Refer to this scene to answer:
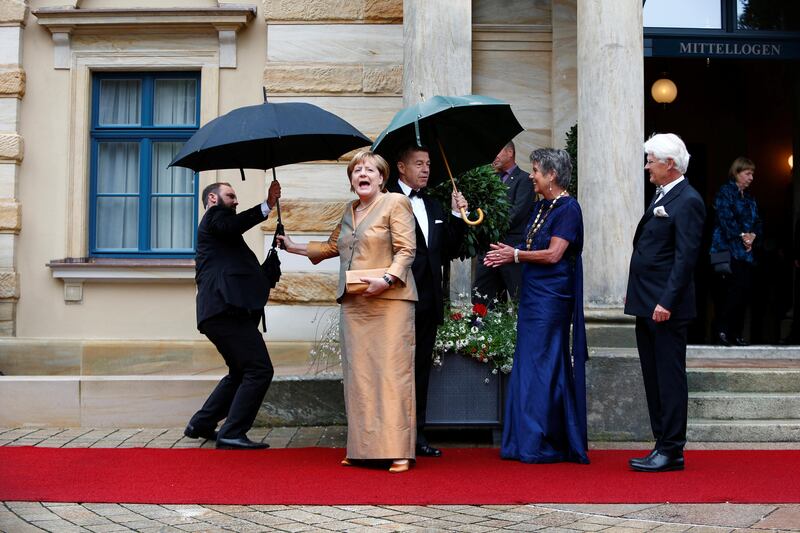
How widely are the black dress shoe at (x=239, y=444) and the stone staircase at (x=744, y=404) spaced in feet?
9.94

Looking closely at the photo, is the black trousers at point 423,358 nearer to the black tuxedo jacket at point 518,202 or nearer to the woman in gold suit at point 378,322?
the woman in gold suit at point 378,322

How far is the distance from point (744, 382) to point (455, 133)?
2990 mm

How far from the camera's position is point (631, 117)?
858 centimetres

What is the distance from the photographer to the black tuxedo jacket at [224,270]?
7.44m

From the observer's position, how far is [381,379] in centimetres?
654

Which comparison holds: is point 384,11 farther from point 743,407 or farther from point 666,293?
point 666,293

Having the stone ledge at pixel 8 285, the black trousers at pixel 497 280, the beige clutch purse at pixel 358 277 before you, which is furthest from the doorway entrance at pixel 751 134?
the stone ledge at pixel 8 285

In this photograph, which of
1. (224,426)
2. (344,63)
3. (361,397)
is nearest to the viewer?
(361,397)

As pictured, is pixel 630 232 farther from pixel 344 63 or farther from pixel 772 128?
pixel 772 128

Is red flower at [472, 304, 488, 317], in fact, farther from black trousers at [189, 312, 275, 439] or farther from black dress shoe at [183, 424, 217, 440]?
black dress shoe at [183, 424, 217, 440]

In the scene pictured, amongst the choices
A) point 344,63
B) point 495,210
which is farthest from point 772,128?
point 495,210

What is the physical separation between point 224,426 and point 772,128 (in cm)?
1029

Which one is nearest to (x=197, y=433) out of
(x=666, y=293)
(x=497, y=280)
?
(x=497, y=280)

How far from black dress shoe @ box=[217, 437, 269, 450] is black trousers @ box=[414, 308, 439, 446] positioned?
1103 millimetres
